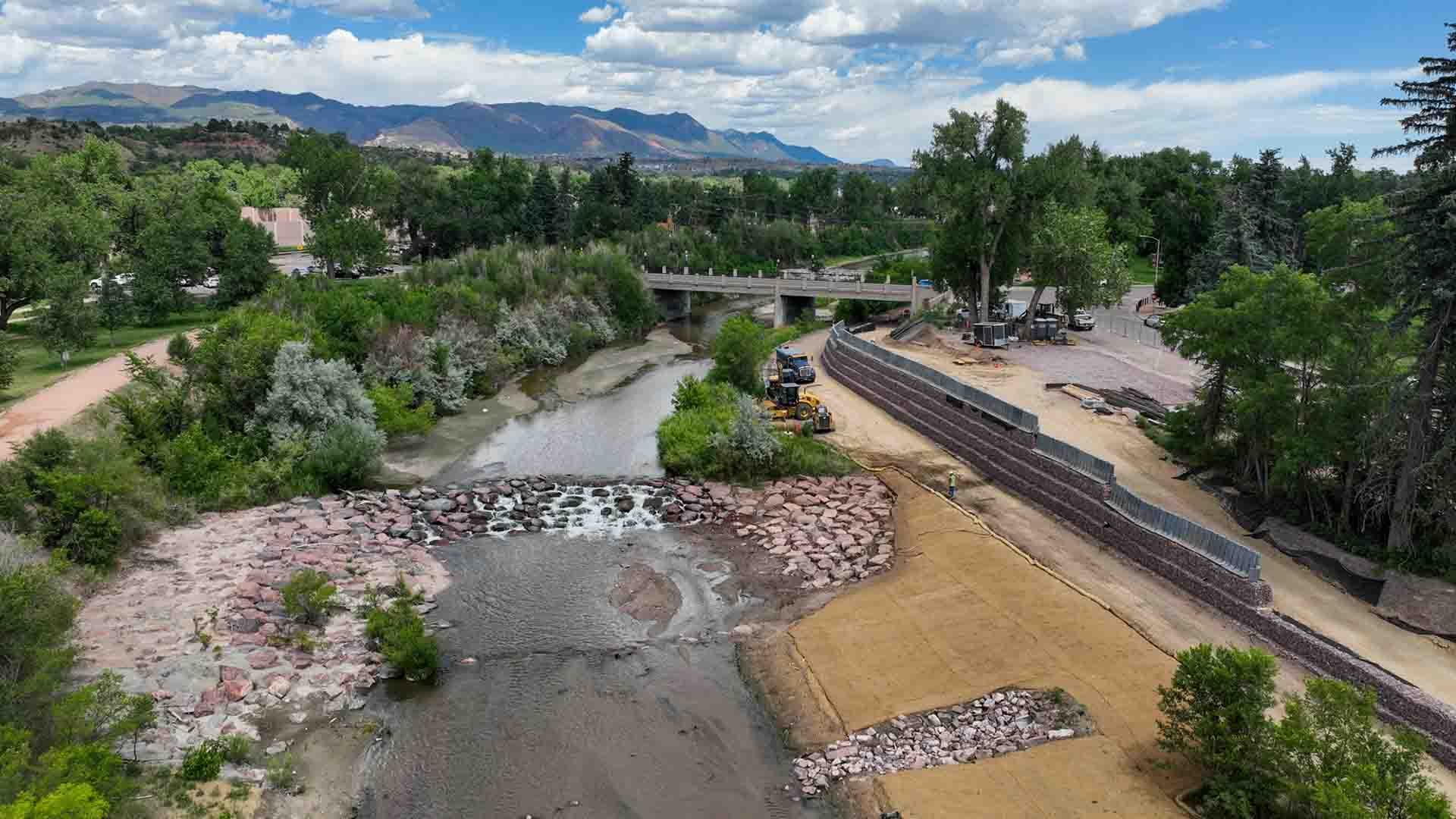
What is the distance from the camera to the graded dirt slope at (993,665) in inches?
684

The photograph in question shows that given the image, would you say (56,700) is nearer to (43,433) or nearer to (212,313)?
(43,433)

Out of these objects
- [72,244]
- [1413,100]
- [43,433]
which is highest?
[1413,100]

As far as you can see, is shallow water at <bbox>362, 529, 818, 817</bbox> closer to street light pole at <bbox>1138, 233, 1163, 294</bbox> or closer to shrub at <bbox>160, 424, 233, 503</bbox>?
shrub at <bbox>160, 424, 233, 503</bbox>

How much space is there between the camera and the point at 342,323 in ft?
155

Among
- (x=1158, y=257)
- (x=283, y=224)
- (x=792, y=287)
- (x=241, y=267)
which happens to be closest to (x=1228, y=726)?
(x=241, y=267)

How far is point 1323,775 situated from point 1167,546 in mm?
11062

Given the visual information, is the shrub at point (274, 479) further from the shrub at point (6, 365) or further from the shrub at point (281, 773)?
the shrub at point (281, 773)

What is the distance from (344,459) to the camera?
34906 mm

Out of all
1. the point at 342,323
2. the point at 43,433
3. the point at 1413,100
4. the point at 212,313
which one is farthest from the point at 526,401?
the point at 1413,100

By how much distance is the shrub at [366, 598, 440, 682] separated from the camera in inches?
885

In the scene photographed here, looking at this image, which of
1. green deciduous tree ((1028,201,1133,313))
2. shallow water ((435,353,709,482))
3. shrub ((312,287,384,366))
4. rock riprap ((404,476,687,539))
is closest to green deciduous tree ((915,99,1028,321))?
green deciduous tree ((1028,201,1133,313))

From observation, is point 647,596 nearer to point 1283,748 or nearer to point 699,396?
point 1283,748

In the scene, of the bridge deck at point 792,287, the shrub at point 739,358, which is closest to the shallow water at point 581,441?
the shrub at point 739,358

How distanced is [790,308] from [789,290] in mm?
3921
